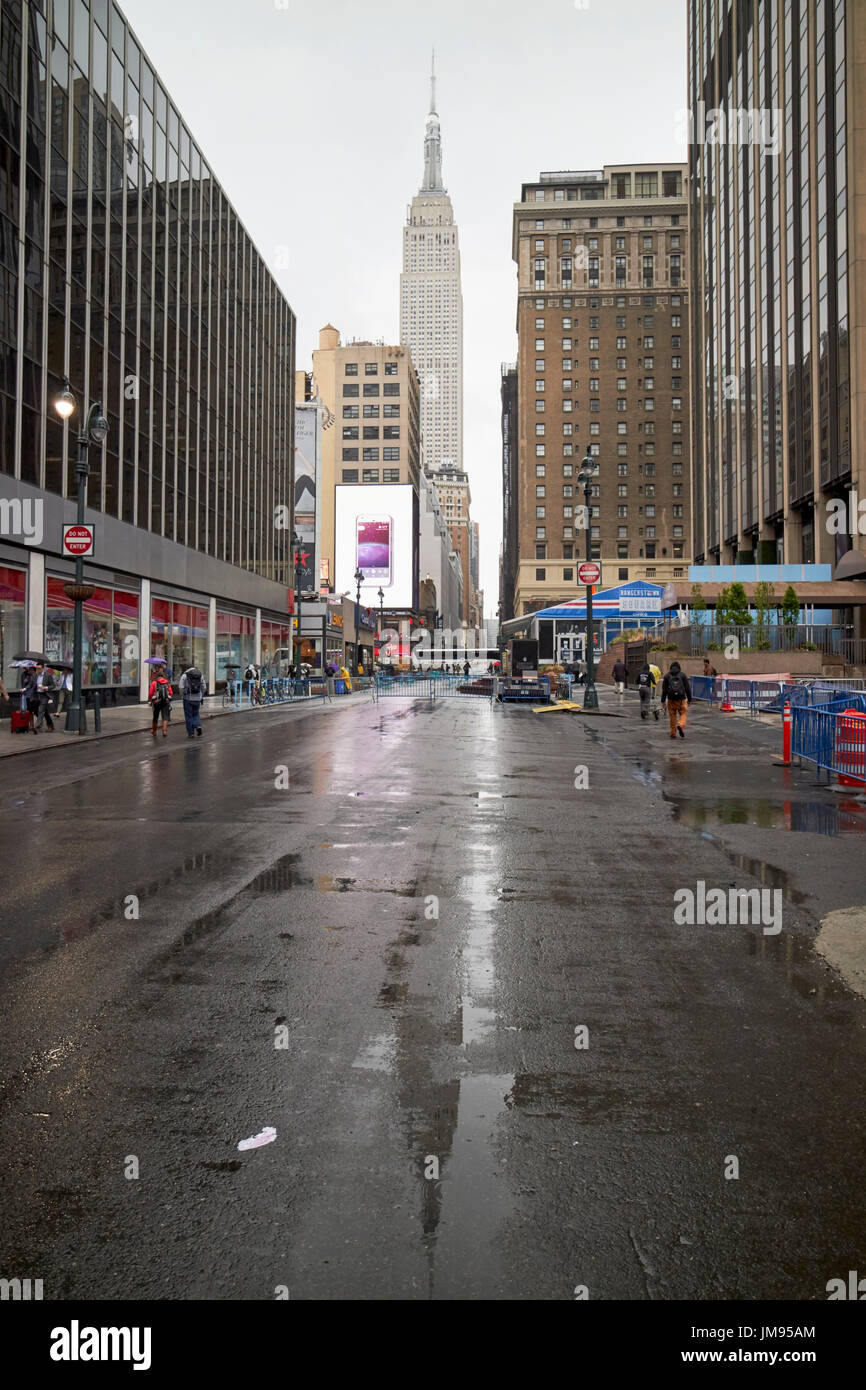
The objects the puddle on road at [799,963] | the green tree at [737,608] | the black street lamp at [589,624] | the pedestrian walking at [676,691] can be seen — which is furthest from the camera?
the green tree at [737,608]

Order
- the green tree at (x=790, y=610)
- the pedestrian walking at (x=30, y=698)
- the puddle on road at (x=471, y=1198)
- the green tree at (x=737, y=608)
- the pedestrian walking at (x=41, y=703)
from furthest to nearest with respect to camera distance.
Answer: the green tree at (x=790, y=610) → the green tree at (x=737, y=608) → the pedestrian walking at (x=41, y=703) → the pedestrian walking at (x=30, y=698) → the puddle on road at (x=471, y=1198)

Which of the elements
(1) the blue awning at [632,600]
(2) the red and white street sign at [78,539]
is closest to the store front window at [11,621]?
(2) the red and white street sign at [78,539]

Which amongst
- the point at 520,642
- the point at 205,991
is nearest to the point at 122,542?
the point at 520,642

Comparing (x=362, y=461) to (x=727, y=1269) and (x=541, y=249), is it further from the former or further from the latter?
(x=727, y=1269)

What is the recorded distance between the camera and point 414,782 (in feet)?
45.8

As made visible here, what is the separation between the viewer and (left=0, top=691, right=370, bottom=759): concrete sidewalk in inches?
793

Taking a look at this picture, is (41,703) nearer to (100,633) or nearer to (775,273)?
(100,633)

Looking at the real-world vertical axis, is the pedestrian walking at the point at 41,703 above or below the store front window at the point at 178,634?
below

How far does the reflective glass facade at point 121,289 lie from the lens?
2623cm

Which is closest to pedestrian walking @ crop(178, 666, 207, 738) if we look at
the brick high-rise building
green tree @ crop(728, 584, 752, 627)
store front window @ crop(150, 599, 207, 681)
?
store front window @ crop(150, 599, 207, 681)

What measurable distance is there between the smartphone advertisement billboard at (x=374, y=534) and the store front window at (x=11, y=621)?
310 ft

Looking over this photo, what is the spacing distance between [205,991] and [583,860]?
440cm

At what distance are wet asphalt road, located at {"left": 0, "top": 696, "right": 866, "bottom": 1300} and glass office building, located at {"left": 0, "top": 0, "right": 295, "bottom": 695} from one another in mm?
21319

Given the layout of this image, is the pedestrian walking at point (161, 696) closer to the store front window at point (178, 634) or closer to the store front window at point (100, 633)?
the store front window at point (100, 633)
